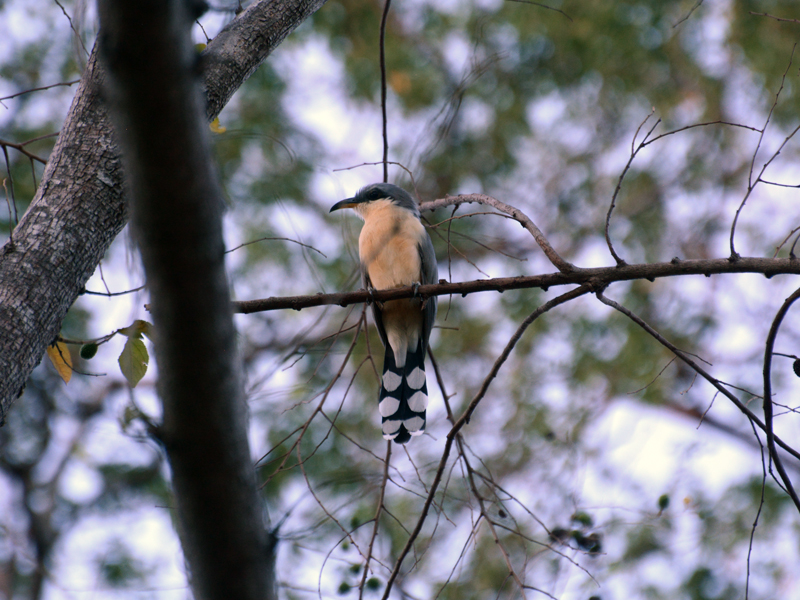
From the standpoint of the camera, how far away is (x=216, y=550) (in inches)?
30.2

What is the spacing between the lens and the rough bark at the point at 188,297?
2.43 ft

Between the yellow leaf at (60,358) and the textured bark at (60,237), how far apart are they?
0.26 meters

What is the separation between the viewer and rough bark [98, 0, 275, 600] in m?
0.74

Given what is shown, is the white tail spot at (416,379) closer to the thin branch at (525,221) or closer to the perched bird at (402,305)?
the perched bird at (402,305)

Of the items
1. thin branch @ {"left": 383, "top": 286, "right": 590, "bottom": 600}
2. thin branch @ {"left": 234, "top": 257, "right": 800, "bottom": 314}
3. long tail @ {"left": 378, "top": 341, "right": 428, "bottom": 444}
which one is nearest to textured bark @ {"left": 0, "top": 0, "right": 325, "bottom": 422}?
thin branch @ {"left": 234, "top": 257, "right": 800, "bottom": 314}

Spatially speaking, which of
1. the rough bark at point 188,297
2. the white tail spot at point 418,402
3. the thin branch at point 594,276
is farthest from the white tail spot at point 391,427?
the rough bark at point 188,297

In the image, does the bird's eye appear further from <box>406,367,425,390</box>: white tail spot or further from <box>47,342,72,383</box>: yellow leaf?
<box>47,342,72,383</box>: yellow leaf

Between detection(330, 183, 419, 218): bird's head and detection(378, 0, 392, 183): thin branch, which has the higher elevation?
detection(330, 183, 419, 218): bird's head

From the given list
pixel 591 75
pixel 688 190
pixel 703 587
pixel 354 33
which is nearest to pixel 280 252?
pixel 354 33

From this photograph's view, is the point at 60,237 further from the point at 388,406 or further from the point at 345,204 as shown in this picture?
the point at 345,204

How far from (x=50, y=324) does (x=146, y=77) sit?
53.8 inches

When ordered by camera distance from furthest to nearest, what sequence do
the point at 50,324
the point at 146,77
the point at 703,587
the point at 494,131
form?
the point at 494,131
the point at 703,587
the point at 50,324
the point at 146,77

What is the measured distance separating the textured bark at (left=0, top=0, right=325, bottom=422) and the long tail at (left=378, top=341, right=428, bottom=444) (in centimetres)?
173

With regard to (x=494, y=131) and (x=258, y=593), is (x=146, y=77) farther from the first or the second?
(x=494, y=131)
